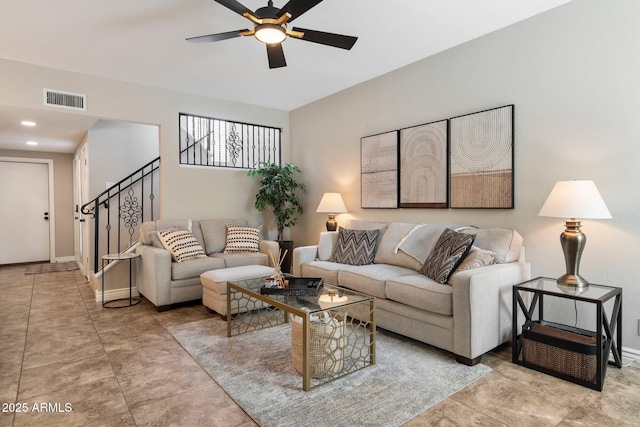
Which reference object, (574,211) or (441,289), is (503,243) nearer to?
(574,211)

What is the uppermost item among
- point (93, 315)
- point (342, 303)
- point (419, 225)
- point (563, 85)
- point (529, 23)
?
point (529, 23)

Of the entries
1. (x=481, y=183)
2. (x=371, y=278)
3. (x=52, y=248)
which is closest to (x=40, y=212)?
(x=52, y=248)

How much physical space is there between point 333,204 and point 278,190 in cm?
101

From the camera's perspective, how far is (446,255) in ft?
9.31

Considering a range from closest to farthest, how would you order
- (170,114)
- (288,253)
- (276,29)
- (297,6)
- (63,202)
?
1. (297,6)
2. (276,29)
3. (170,114)
4. (288,253)
5. (63,202)

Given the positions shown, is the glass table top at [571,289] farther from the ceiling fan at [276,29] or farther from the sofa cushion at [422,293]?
the ceiling fan at [276,29]

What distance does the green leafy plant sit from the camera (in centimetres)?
518

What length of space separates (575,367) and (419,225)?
1.70 meters

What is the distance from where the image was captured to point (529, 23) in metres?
2.93

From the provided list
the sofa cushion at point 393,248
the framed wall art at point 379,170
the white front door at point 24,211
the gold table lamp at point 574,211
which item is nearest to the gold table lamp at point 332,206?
the framed wall art at point 379,170

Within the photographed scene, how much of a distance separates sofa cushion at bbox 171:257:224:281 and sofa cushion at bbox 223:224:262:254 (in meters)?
0.47

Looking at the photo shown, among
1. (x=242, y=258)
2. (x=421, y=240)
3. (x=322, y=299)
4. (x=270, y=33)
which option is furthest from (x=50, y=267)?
(x=421, y=240)

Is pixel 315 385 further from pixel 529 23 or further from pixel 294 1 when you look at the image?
pixel 529 23

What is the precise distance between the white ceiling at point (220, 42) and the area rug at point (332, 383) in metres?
2.62
